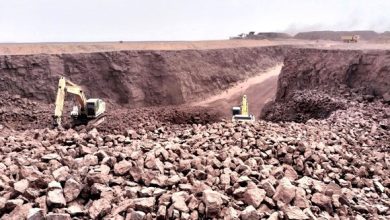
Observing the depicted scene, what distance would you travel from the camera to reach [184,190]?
621 cm

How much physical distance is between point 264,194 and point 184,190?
119 centimetres

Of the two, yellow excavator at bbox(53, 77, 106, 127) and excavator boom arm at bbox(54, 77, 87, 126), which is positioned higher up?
excavator boom arm at bbox(54, 77, 87, 126)

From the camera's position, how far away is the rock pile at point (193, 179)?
5.68 metres

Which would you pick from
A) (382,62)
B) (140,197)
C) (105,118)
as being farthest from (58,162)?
(382,62)

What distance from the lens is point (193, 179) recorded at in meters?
6.61

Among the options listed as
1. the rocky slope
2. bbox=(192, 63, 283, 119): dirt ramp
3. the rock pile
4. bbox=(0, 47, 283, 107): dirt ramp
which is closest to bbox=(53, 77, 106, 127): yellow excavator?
the rock pile

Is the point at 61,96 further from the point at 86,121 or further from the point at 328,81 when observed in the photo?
the point at 328,81

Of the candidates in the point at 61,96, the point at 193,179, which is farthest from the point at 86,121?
the point at 193,179

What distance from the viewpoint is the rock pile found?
5680 mm

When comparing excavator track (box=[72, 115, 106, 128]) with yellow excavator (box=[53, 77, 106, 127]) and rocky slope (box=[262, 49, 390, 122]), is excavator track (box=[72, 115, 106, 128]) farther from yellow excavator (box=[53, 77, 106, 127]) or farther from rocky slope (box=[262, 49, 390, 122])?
rocky slope (box=[262, 49, 390, 122])

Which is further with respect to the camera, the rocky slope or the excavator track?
the rocky slope

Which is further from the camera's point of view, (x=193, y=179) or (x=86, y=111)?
(x=86, y=111)

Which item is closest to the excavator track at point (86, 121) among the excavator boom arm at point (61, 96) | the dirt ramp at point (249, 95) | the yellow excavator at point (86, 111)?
the yellow excavator at point (86, 111)

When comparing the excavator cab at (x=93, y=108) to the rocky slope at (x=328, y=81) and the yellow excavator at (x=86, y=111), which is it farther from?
the rocky slope at (x=328, y=81)
